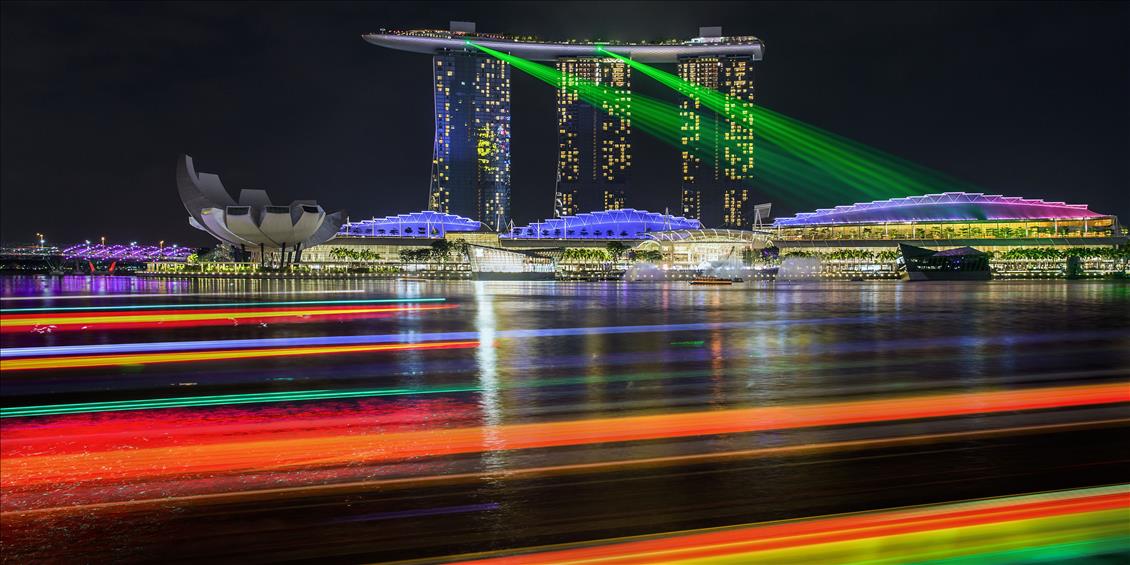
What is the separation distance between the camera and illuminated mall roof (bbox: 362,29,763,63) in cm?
15475

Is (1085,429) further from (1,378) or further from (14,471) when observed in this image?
(1,378)

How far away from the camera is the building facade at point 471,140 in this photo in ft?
483

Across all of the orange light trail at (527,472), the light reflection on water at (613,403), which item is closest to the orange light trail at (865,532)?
the light reflection on water at (613,403)

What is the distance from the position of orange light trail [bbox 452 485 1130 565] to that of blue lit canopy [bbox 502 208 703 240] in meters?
113

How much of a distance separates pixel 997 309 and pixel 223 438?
2544 cm

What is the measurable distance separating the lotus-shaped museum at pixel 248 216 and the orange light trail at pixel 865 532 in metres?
78.0

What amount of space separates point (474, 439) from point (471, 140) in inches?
5799

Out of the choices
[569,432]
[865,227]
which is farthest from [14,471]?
[865,227]

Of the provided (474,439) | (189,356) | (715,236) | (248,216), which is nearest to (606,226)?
(715,236)

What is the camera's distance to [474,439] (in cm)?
666

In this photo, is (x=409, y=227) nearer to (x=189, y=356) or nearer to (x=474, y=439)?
(x=189, y=356)

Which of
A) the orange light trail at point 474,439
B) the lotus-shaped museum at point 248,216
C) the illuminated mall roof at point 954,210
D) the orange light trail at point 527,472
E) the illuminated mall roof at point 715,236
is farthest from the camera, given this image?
the illuminated mall roof at point 715,236

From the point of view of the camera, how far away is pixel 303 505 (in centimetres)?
480

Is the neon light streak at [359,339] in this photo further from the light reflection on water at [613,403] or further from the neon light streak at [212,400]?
the neon light streak at [212,400]
